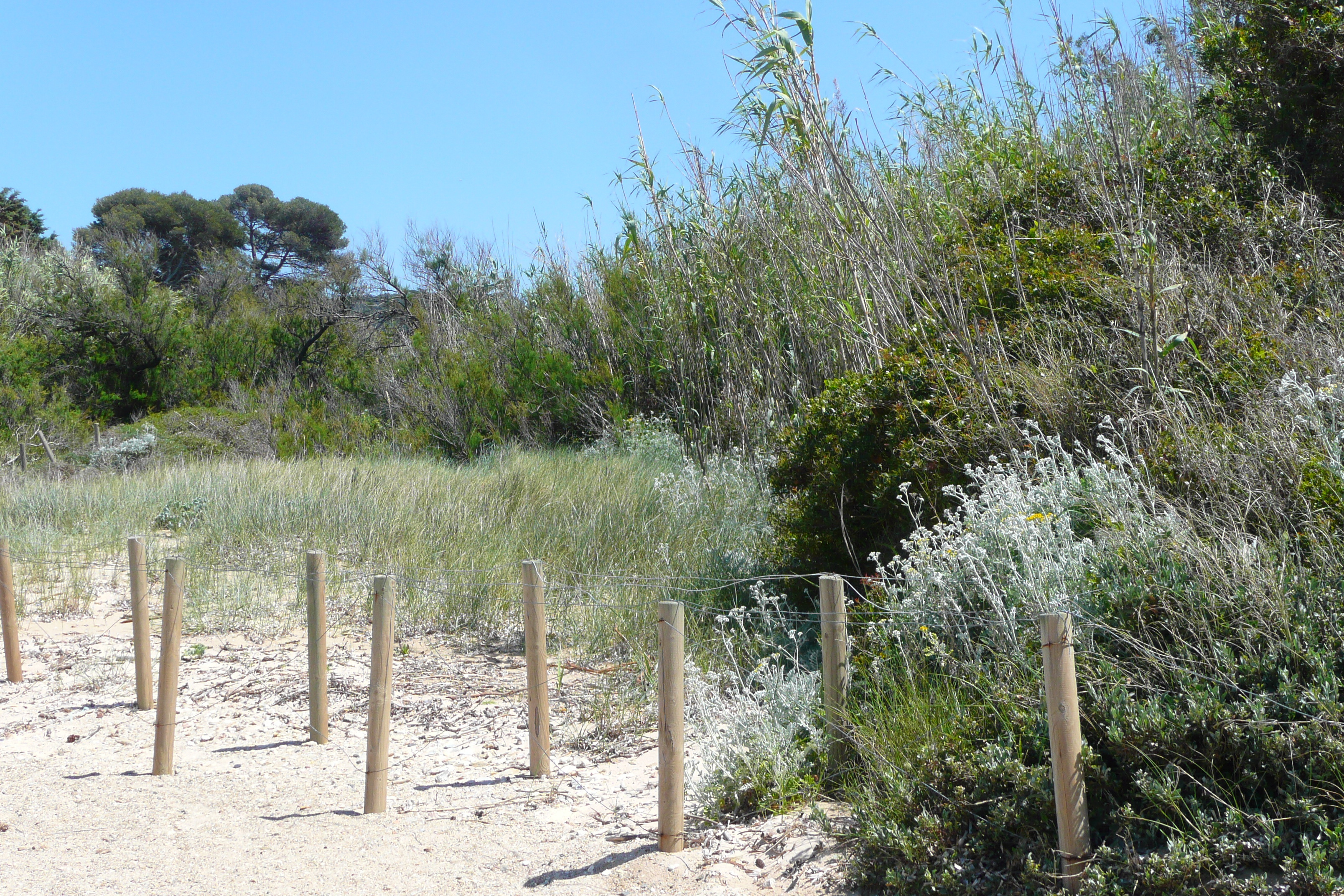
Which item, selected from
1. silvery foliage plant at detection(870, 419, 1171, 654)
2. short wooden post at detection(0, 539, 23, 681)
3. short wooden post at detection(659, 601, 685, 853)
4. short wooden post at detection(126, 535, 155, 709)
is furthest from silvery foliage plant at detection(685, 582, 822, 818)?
short wooden post at detection(0, 539, 23, 681)

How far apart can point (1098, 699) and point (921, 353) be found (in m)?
2.76

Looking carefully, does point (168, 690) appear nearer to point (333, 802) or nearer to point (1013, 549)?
point (333, 802)

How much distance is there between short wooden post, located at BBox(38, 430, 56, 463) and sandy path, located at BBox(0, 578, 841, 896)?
31.4ft

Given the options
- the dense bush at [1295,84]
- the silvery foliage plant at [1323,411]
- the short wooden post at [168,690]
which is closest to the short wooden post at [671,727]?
the silvery foliage plant at [1323,411]

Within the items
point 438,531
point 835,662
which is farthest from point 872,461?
point 438,531

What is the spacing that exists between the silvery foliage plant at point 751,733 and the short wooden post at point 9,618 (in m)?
4.42

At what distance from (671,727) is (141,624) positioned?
10.7 feet

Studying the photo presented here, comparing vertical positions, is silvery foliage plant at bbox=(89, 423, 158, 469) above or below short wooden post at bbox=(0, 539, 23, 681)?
above

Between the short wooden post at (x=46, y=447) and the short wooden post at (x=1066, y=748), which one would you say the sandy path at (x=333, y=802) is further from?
the short wooden post at (x=46, y=447)

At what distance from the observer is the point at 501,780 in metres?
4.41

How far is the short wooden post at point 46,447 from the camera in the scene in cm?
1439

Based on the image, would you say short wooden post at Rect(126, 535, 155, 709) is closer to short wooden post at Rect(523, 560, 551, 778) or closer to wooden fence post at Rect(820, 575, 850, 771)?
short wooden post at Rect(523, 560, 551, 778)

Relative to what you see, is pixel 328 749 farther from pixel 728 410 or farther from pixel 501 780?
pixel 728 410

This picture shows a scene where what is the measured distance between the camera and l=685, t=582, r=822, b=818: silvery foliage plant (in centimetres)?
381
